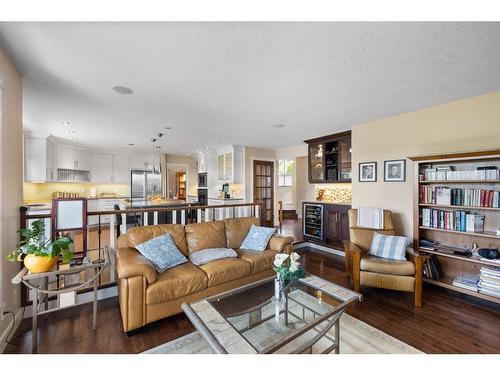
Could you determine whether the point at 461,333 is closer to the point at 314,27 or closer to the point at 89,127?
the point at 314,27

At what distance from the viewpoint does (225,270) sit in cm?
240

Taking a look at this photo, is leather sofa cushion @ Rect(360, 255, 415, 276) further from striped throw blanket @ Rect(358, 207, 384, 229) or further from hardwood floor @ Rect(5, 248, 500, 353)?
striped throw blanket @ Rect(358, 207, 384, 229)

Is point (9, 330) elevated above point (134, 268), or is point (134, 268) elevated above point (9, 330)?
point (134, 268)

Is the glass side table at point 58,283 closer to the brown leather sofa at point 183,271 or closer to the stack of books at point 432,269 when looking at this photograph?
the brown leather sofa at point 183,271

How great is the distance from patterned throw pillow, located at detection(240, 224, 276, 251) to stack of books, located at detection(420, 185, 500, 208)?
7.39 feet

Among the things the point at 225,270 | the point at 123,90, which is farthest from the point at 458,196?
the point at 123,90

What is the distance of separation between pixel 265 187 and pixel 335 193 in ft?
7.46

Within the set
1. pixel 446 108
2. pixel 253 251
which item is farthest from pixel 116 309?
pixel 446 108

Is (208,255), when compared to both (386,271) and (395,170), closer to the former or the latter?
(386,271)

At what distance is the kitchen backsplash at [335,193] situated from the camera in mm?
5293

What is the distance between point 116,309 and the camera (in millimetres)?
2373

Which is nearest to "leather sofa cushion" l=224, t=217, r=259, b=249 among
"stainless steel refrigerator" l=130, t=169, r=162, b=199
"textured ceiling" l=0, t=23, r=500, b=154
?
"textured ceiling" l=0, t=23, r=500, b=154

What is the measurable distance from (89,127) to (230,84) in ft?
12.0

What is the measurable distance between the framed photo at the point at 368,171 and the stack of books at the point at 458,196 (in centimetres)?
89
